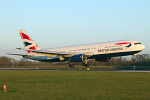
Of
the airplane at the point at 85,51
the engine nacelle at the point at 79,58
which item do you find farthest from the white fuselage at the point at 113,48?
the engine nacelle at the point at 79,58

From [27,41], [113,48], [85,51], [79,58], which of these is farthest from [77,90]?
[27,41]

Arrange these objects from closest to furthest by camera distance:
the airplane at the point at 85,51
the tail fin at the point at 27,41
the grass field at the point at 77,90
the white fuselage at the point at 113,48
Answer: the grass field at the point at 77,90, the white fuselage at the point at 113,48, the airplane at the point at 85,51, the tail fin at the point at 27,41

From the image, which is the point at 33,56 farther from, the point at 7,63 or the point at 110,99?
the point at 110,99

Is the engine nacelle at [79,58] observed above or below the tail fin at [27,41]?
below

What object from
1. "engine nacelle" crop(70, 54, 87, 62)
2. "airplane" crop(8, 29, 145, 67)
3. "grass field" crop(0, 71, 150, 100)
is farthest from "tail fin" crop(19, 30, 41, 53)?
"grass field" crop(0, 71, 150, 100)

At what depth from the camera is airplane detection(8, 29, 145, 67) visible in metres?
55.2

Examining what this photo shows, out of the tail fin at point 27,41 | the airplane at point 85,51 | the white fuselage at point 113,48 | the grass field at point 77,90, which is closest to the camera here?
the grass field at point 77,90

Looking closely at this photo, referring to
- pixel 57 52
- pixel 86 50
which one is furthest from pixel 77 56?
pixel 57 52

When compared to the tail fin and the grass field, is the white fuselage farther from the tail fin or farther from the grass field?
the grass field

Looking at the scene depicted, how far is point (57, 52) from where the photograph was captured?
6525 cm

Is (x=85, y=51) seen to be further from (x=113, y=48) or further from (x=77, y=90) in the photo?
(x=77, y=90)

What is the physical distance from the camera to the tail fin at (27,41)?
6988 cm

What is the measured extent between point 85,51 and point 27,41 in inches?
748

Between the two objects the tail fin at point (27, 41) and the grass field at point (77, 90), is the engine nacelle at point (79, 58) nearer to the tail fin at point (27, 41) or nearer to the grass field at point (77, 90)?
the tail fin at point (27, 41)
